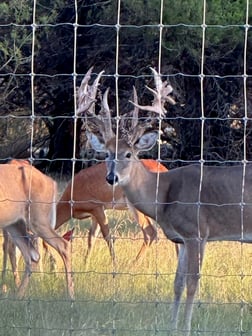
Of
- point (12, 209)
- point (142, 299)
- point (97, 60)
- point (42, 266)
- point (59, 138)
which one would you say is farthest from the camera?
point (59, 138)

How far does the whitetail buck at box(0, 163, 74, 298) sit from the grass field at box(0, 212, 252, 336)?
302mm

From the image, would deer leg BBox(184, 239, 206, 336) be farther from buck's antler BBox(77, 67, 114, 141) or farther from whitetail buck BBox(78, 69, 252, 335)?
buck's antler BBox(77, 67, 114, 141)

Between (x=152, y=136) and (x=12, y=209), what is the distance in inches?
62.9

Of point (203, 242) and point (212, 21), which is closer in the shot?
point (203, 242)

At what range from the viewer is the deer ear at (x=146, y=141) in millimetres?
7941

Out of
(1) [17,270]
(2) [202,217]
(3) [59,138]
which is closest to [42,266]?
(1) [17,270]

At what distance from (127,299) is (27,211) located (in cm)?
214

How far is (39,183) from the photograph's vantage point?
9242mm

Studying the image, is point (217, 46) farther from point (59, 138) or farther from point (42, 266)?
point (42, 266)

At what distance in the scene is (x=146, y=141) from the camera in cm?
801

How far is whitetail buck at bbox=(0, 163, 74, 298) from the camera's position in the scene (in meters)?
8.84

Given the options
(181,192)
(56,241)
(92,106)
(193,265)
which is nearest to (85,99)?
(92,106)

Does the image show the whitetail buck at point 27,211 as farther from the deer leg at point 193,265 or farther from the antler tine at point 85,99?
the deer leg at point 193,265

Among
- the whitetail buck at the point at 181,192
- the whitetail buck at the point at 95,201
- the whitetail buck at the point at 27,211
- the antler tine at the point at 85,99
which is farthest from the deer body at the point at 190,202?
the whitetail buck at the point at 95,201
